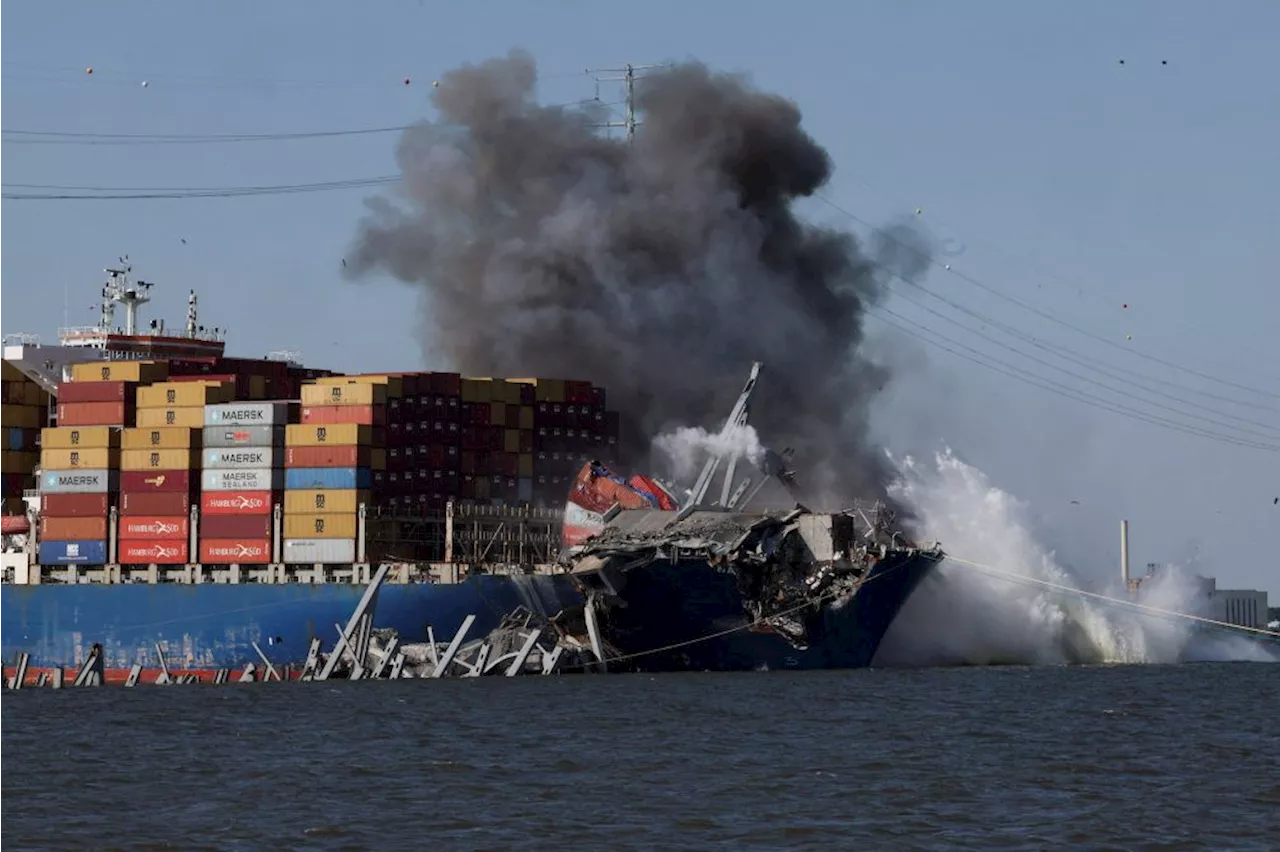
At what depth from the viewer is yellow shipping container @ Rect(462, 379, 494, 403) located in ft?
307

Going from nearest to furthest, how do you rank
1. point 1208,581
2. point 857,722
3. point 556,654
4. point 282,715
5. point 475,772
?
point 475,772, point 857,722, point 282,715, point 556,654, point 1208,581

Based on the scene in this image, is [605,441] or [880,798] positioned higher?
[605,441]

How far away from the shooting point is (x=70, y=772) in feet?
164

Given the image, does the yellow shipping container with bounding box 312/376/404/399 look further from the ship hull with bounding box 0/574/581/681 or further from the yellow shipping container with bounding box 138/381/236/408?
the ship hull with bounding box 0/574/581/681

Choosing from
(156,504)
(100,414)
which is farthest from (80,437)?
(156,504)

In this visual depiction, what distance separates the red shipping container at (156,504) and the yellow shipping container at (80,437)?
2.67 metres

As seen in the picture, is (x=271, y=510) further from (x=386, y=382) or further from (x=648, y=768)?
(x=648, y=768)

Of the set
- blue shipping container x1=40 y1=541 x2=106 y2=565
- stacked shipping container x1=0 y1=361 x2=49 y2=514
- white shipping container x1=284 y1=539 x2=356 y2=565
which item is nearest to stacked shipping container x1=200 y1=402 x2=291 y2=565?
white shipping container x1=284 y1=539 x2=356 y2=565

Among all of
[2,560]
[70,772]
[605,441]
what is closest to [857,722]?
[70,772]

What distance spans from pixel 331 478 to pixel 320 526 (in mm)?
2058

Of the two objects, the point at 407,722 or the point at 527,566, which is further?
the point at 527,566

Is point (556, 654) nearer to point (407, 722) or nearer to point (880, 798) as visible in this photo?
point (407, 722)

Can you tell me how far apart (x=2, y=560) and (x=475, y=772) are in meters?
55.4

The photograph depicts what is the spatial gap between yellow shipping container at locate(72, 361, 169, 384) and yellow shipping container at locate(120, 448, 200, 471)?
A: 435cm
